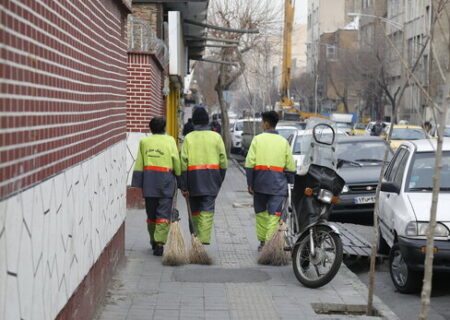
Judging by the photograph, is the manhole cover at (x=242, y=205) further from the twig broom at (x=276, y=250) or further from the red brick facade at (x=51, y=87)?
the red brick facade at (x=51, y=87)

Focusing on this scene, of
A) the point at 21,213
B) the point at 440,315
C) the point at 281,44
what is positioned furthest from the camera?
the point at 281,44

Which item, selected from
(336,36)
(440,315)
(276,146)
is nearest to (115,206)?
(276,146)

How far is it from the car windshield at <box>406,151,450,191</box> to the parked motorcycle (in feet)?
3.36

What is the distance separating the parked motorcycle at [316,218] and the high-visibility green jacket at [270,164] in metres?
0.55

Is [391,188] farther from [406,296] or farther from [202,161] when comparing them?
[202,161]

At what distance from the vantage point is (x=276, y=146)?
10602 mm

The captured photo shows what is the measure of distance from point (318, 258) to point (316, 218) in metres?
0.44

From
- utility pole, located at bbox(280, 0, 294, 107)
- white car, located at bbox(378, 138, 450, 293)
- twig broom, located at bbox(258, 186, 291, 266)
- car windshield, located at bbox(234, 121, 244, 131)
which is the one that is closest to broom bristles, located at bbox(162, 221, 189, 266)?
twig broom, located at bbox(258, 186, 291, 266)

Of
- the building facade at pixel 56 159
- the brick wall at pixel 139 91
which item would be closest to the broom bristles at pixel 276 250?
the building facade at pixel 56 159

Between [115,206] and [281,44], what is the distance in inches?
1313

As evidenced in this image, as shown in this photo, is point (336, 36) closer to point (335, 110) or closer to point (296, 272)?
point (335, 110)

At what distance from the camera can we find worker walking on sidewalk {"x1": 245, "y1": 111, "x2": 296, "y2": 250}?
10578 millimetres

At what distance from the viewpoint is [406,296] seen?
9.23 meters

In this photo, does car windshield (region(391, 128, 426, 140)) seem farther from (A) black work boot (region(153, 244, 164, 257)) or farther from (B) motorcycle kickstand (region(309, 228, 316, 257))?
(B) motorcycle kickstand (region(309, 228, 316, 257))
